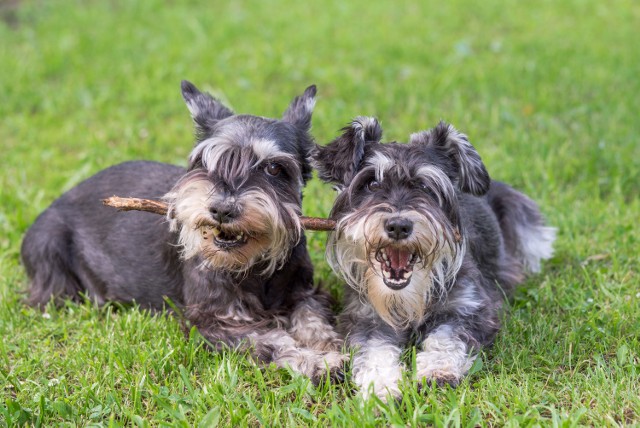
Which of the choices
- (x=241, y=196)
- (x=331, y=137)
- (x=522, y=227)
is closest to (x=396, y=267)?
(x=241, y=196)

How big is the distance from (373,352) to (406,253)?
67cm

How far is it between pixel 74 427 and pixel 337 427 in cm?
144

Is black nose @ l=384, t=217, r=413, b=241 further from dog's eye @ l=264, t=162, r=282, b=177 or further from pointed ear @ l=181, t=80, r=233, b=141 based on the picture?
pointed ear @ l=181, t=80, r=233, b=141

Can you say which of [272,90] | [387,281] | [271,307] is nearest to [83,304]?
[271,307]

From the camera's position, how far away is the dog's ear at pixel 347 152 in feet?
15.7

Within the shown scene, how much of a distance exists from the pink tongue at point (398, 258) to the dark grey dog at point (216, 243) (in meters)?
0.67

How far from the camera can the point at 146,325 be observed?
5426 millimetres

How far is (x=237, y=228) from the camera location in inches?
183

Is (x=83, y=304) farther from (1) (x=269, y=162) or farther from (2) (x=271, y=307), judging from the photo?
(1) (x=269, y=162)

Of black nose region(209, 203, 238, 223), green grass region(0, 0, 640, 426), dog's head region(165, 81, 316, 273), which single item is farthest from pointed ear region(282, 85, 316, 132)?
green grass region(0, 0, 640, 426)

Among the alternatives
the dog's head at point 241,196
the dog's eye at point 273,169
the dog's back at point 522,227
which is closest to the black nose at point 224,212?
the dog's head at point 241,196

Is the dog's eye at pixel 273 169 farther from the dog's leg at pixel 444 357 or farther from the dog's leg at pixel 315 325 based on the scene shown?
the dog's leg at pixel 444 357

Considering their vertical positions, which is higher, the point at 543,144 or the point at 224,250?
the point at 224,250

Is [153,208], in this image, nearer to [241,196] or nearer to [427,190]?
[241,196]
